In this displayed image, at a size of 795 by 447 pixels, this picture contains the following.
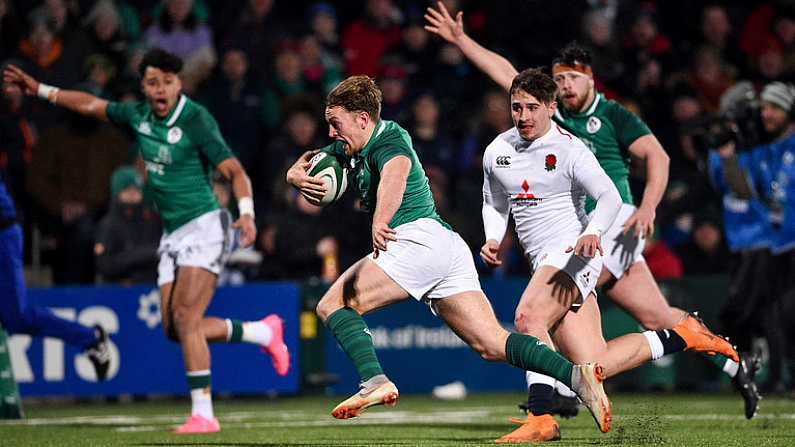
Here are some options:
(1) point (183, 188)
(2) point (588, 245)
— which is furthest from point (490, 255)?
(1) point (183, 188)

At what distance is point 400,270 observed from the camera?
6.85 m

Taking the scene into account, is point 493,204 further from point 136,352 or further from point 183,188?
point 136,352

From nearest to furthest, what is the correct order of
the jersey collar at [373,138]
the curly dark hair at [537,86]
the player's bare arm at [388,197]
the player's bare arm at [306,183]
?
the player's bare arm at [388,197] < the player's bare arm at [306,183] < the jersey collar at [373,138] < the curly dark hair at [537,86]

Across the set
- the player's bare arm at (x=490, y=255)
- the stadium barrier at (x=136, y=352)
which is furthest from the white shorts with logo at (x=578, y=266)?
the stadium barrier at (x=136, y=352)

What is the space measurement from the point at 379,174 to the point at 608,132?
2.20m

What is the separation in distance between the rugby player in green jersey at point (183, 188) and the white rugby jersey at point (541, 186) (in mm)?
2022

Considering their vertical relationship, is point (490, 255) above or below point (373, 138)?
below

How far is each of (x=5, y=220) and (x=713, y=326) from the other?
692 centimetres

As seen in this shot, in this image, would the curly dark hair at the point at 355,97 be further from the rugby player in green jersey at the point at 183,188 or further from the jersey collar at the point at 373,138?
the rugby player in green jersey at the point at 183,188

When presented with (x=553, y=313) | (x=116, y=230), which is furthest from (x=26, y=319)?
(x=553, y=313)

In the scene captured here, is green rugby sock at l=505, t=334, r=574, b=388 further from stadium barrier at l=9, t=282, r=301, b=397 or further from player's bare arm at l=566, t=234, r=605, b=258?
stadium barrier at l=9, t=282, r=301, b=397

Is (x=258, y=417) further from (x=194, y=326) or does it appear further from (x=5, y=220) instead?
(x=5, y=220)

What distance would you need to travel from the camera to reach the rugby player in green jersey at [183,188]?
9070 mm

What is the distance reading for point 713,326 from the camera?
12555mm
